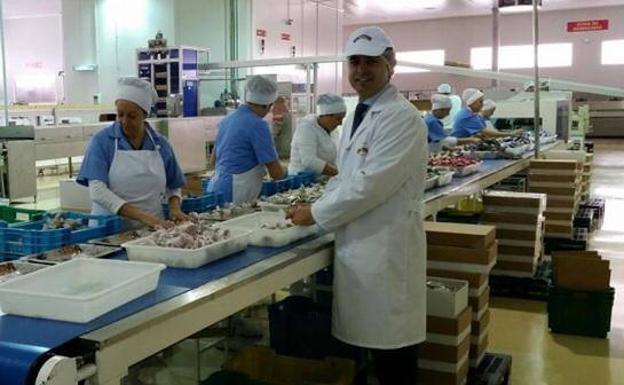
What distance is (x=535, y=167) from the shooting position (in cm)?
526

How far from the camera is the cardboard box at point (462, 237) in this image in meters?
2.82

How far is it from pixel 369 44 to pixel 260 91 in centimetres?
138

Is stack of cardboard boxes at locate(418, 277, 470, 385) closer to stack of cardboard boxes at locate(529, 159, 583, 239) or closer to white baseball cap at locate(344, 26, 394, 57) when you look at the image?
white baseball cap at locate(344, 26, 394, 57)

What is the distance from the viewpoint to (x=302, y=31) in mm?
12086

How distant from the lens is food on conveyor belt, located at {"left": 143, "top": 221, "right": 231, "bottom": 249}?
1855 mm

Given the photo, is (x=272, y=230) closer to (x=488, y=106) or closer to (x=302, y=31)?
(x=488, y=106)

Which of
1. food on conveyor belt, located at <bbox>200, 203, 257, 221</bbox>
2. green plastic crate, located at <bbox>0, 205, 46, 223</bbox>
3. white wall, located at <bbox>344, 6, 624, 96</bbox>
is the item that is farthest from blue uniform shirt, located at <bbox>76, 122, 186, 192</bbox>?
white wall, located at <bbox>344, 6, 624, 96</bbox>

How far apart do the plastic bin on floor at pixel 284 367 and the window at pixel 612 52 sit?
16609mm

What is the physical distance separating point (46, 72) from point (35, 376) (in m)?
14.9

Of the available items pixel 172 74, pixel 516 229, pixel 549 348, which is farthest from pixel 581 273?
pixel 172 74

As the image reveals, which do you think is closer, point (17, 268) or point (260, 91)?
point (17, 268)

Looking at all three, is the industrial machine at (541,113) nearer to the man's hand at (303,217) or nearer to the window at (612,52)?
the man's hand at (303,217)

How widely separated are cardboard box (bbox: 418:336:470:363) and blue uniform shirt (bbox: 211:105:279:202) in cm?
122

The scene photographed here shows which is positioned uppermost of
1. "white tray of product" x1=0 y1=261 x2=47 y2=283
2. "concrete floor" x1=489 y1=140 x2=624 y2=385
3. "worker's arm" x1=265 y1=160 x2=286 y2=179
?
"worker's arm" x1=265 y1=160 x2=286 y2=179
